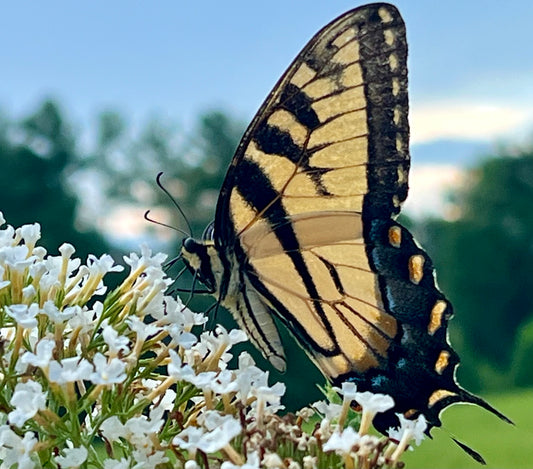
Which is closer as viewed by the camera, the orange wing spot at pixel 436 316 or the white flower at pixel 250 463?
Result: the white flower at pixel 250 463

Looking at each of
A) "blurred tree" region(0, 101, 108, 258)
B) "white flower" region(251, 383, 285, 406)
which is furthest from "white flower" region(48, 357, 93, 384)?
"blurred tree" region(0, 101, 108, 258)

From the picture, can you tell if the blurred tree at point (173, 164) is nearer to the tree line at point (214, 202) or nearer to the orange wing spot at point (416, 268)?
the tree line at point (214, 202)

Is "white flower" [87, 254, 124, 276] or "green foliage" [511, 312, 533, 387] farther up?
"white flower" [87, 254, 124, 276]

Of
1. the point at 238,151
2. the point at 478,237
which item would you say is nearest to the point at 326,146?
the point at 238,151

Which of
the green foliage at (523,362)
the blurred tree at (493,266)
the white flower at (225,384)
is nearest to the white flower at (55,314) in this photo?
the white flower at (225,384)

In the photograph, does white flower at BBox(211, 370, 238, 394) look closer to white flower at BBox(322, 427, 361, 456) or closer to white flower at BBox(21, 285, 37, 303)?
white flower at BBox(322, 427, 361, 456)
